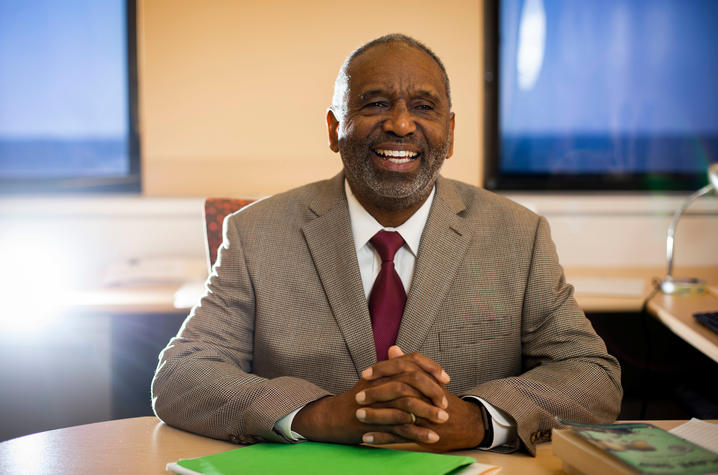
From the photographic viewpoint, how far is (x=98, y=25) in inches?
119

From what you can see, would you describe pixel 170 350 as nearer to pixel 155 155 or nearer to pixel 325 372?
pixel 325 372

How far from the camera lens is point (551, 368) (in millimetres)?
1377

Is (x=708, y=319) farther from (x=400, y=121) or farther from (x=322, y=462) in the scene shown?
(x=322, y=462)

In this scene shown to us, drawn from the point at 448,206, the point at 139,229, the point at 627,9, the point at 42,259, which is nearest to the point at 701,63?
the point at 627,9

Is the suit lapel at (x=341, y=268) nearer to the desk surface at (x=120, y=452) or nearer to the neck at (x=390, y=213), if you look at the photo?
the neck at (x=390, y=213)

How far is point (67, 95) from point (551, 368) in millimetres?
2445

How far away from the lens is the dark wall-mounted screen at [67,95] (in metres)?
2.98

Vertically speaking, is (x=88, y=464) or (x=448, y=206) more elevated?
(x=448, y=206)

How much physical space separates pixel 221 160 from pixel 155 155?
275 mm

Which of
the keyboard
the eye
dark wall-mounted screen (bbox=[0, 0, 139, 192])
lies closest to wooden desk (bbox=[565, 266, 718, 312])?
the keyboard

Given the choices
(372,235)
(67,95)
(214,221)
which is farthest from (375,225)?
(67,95)

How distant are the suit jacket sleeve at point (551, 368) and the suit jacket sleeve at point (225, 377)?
0.34m

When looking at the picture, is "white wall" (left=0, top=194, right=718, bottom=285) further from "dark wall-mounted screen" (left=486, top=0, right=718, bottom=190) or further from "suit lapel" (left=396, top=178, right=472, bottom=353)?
"suit lapel" (left=396, top=178, right=472, bottom=353)

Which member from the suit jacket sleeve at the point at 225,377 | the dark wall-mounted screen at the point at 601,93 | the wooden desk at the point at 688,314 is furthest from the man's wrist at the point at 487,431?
the dark wall-mounted screen at the point at 601,93
